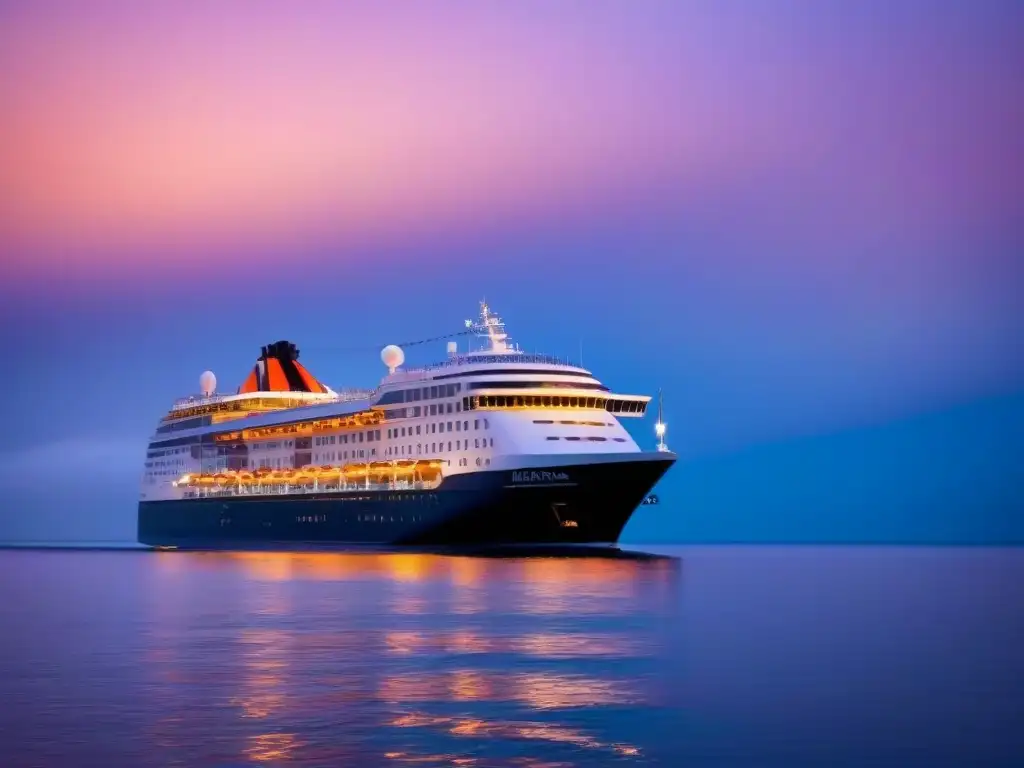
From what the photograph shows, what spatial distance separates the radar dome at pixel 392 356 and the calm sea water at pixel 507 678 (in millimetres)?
37560

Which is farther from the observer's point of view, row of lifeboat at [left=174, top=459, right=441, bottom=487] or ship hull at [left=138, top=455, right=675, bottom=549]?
row of lifeboat at [left=174, top=459, right=441, bottom=487]

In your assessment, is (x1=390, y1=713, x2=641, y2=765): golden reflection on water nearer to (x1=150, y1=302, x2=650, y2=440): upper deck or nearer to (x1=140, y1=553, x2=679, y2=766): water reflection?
(x1=140, y1=553, x2=679, y2=766): water reflection

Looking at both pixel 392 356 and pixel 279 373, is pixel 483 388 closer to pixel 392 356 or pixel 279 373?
pixel 392 356

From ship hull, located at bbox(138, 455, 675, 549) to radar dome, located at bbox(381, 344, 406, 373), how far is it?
10.7 meters

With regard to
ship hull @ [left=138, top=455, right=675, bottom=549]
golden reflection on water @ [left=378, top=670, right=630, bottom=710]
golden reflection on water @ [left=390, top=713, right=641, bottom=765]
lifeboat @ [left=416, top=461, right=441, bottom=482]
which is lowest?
golden reflection on water @ [left=390, top=713, right=641, bottom=765]

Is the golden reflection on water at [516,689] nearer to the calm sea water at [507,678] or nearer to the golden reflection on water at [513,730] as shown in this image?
the calm sea water at [507,678]

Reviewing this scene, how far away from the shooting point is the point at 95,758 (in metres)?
19.6

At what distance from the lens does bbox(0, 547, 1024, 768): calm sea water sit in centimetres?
2048

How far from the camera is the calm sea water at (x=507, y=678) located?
2048 cm

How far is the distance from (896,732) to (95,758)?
40.8ft

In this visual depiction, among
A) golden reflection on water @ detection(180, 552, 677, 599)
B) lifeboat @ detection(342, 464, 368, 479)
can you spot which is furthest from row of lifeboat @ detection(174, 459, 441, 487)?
golden reflection on water @ detection(180, 552, 677, 599)

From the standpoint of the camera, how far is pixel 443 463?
2997 inches

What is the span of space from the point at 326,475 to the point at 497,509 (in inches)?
764

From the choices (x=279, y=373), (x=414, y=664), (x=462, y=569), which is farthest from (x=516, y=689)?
(x=279, y=373)
